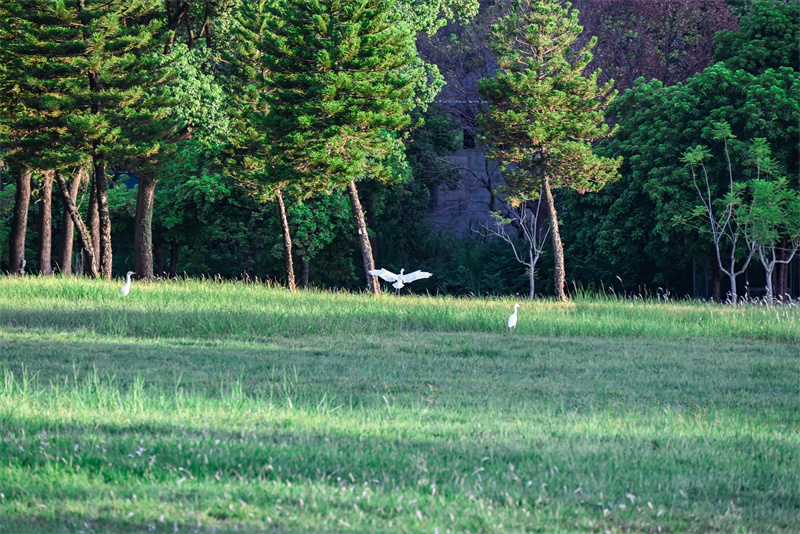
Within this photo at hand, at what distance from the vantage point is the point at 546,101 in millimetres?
25094

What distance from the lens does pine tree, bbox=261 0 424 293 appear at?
2339 centimetres

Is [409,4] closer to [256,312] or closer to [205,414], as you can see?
[256,312]

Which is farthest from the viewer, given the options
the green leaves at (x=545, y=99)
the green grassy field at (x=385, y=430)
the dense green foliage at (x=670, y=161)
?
the dense green foliage at (x=670, y=161)

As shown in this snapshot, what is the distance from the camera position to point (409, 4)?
1145 inches

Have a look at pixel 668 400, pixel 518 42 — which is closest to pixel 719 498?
pixel 668 400

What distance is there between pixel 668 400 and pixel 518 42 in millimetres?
18518

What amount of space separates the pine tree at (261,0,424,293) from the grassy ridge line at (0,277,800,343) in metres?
6.05

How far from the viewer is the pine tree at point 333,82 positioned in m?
23.4

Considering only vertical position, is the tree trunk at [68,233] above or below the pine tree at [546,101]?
below

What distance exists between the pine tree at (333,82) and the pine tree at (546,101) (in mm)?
2764

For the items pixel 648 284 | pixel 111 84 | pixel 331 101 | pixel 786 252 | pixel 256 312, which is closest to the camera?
pixel 256 312

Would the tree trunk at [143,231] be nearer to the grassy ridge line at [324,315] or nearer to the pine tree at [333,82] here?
the pine tree at [333,82]

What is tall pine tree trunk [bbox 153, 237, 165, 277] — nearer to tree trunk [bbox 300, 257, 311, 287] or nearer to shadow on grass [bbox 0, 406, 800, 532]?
tree trunk [bbox 300, 257, 311, 287]

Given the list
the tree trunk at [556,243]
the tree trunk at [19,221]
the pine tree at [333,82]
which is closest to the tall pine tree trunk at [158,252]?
Result: the tree trunk at [19,221]
